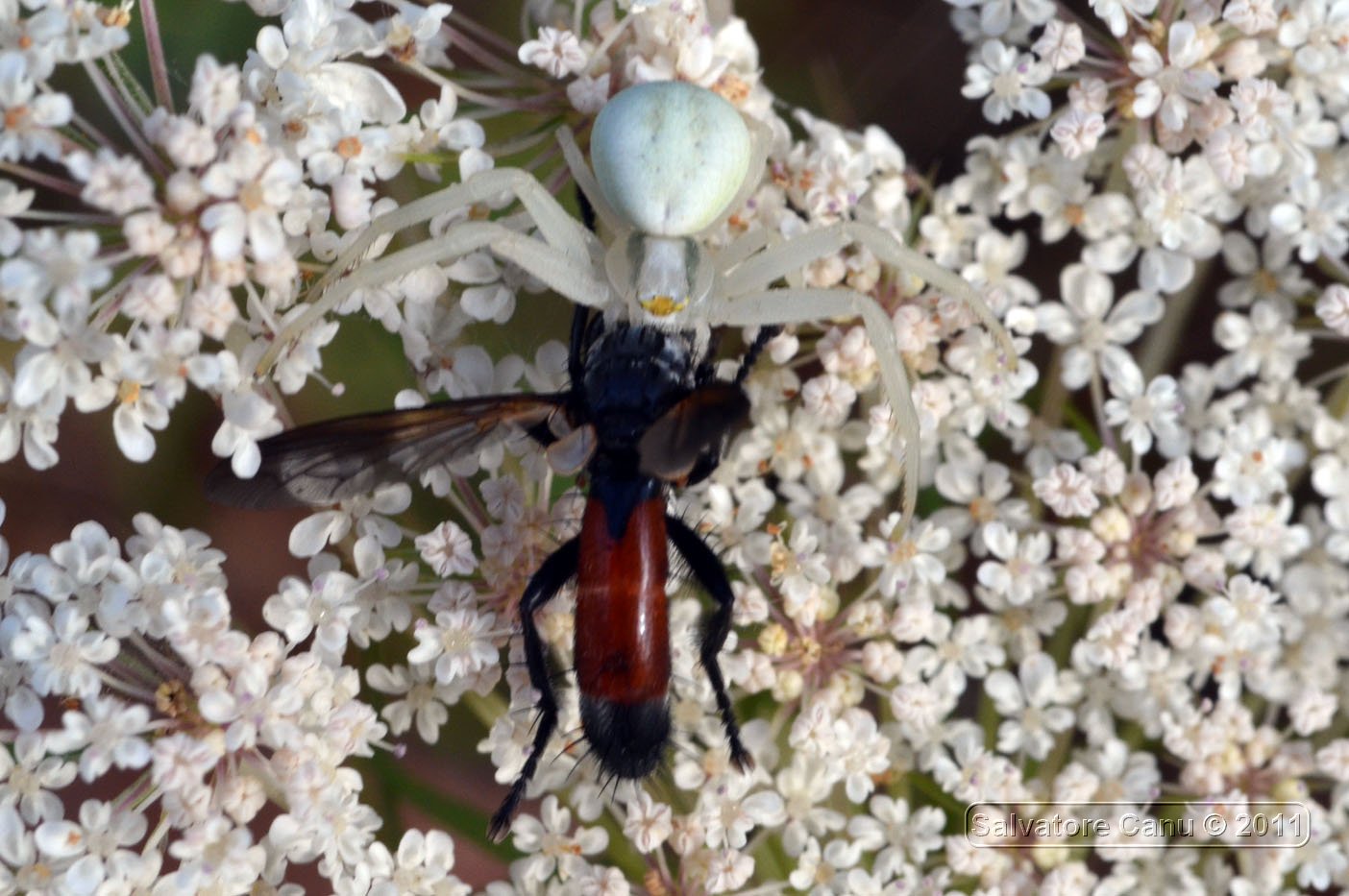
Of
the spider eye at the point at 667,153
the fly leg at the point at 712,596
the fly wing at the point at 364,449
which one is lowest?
the fly leg at the point at 712,596

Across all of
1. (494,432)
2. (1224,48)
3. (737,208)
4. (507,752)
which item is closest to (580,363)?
(494,432)

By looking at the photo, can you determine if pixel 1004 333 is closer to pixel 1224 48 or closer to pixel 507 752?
pixel 1224 48

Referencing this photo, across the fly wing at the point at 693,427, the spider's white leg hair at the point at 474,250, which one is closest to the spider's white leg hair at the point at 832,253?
the spider's white leg hair at the point at 474,250

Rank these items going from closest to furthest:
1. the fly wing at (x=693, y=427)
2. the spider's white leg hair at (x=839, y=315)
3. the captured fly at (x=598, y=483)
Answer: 1. the fly wing at (x=693, y=427)
2. the captured fly at (x=598, y=483)
3. the spider's white leg hair at (x=839, y=315)

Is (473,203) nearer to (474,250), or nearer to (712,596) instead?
(474,250)

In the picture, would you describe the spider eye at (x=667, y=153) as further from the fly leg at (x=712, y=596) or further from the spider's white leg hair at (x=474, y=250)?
the fly leg at (x=712, y=596)

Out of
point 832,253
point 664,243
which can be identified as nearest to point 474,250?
point 664,243
